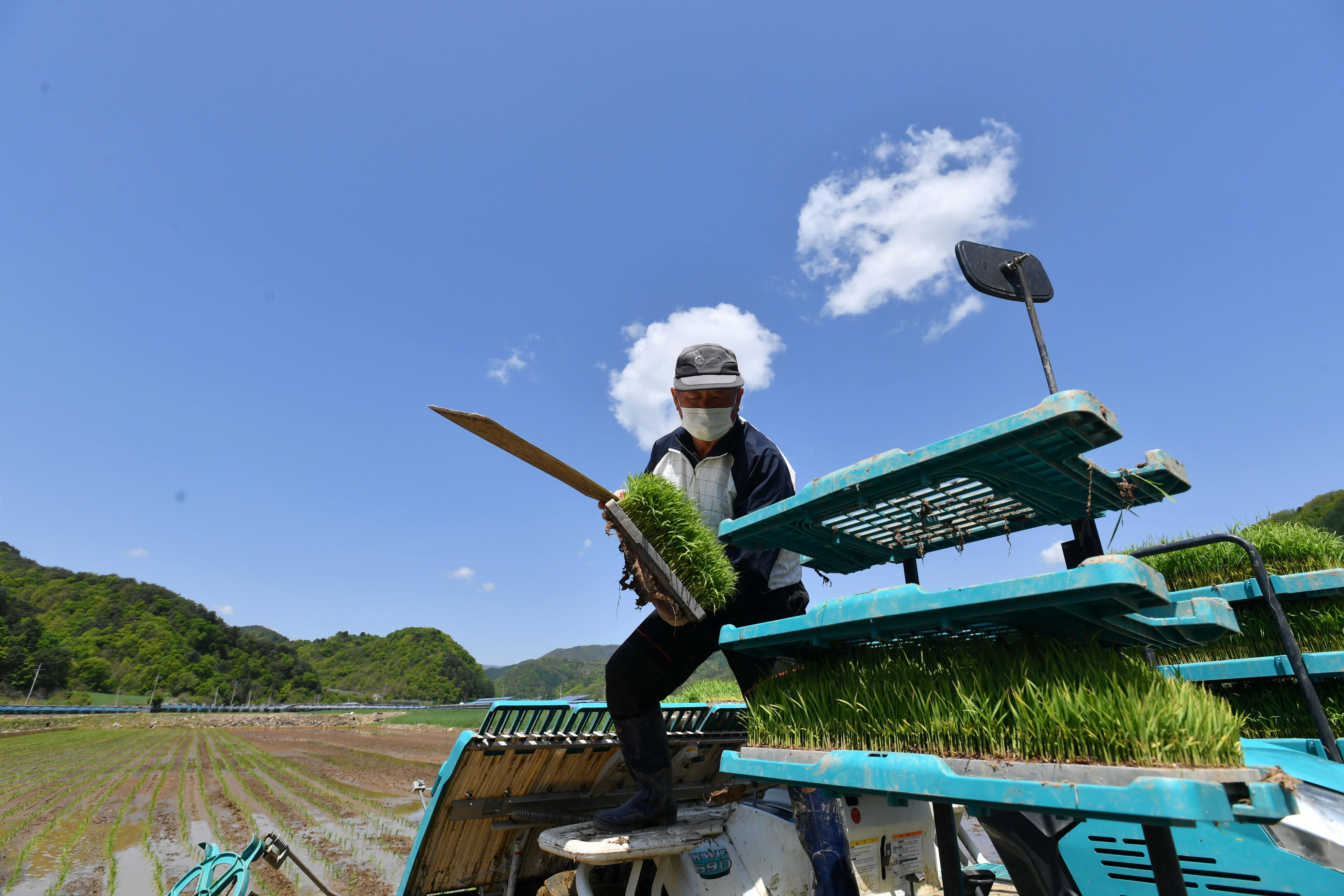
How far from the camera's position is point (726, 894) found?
2293mm

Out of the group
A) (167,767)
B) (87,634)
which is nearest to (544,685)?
(87,634)

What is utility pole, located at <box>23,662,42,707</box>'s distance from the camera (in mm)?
79438

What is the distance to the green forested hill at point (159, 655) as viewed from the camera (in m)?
85.8

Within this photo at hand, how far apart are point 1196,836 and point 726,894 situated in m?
1.45

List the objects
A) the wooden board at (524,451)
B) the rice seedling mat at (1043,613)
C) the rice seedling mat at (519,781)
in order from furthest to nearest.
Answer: the rice seedling mat at (519,781)
the wooden board at (524,451)
the rice seedling mat at (1043,613)

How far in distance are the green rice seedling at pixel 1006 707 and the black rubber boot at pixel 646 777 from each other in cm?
106

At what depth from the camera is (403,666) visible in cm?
14162

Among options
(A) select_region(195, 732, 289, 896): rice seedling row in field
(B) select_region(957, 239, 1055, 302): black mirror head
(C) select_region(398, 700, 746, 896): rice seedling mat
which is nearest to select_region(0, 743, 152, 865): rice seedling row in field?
(A) select_region(195, 732, 289, 896): rice seedling row in field

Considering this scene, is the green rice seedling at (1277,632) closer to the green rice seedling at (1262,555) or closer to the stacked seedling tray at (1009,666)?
the green rice seedling at (1262,555)

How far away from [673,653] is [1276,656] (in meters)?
2.24

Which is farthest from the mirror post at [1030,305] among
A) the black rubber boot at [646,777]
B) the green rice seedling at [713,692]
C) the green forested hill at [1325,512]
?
the green forested hill at [1325,512]

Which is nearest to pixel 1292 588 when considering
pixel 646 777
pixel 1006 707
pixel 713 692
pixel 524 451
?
pixel 1006 707

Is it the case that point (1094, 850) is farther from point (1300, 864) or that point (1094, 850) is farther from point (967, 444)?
point (967, 444)

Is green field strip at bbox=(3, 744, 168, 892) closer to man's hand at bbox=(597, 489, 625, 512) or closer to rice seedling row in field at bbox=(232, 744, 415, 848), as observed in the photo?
rice seedling row in field at bbox=(232, 744, 415, 848)
